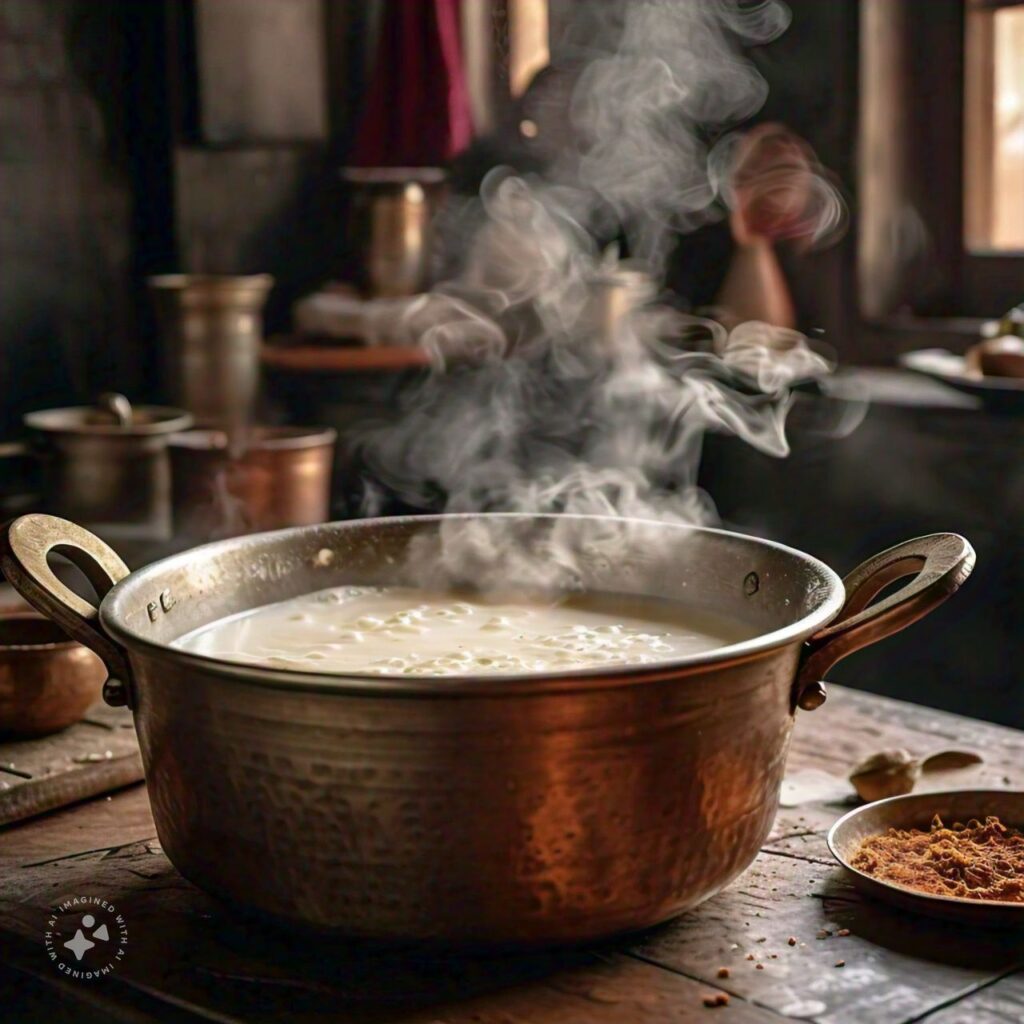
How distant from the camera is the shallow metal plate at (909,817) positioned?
1.47m

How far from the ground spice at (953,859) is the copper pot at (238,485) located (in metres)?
2.22

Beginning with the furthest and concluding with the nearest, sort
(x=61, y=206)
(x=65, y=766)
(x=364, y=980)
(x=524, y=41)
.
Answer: (x=524, y=41) < (x=61, y=206) < (x=65, y=766) < (x=364, y=980)

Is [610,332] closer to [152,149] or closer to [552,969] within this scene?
[152,149]

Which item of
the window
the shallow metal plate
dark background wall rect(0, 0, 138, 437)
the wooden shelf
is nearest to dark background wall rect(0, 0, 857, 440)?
dark background wall rect(0, 0, 138, 437)

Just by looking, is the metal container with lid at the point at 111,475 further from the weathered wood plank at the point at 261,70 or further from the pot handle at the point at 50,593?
the pot handle at the point at 50,593

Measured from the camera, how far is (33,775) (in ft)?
6.16

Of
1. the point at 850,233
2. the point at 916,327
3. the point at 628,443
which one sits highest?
the point at 850,233

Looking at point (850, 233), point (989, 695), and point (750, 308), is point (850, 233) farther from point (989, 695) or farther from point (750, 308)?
point (989, 695)

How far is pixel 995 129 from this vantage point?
4.65m

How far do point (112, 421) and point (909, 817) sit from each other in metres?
2.73

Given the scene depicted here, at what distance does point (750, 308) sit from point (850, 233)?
0.41 metres

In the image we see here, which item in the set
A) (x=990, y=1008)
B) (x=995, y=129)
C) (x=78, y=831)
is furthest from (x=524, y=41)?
(x=990, y=1008)

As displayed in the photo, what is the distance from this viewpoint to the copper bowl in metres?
1.97

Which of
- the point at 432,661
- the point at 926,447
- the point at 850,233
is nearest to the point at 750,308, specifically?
the point at 850,233
